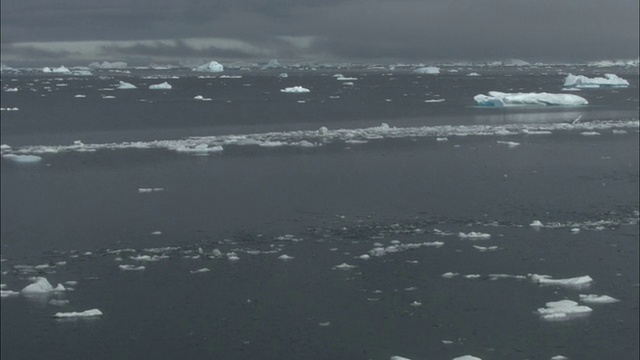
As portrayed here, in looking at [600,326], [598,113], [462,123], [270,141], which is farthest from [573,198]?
[598,113]

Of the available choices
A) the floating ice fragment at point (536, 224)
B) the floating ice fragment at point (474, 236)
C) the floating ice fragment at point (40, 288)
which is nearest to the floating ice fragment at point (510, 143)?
the floating ice fragment at point (536, 224)

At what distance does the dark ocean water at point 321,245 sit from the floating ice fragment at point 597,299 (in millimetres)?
103

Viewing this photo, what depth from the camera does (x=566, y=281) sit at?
984 cm

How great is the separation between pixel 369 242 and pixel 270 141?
12.1m

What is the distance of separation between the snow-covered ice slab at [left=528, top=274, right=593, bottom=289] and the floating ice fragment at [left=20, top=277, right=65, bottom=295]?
4950 millimetres

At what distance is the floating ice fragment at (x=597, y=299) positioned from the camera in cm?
909

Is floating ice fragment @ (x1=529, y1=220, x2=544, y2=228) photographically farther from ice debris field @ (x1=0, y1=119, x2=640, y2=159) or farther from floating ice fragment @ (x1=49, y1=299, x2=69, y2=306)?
ice debris field @ (x1=0, y1=119, x2=640, y2=159)

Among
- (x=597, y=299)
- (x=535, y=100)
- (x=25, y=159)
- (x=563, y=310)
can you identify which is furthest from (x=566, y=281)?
(x=535, y=100)

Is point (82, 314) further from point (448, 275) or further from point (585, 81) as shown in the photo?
point (585, 81)

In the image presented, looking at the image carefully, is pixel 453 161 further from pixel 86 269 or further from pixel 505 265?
pixel 86 269

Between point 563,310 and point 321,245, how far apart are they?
3487 millimetres

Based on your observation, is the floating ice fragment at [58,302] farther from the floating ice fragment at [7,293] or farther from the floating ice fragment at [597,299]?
the floating ice fragment at [597,299]

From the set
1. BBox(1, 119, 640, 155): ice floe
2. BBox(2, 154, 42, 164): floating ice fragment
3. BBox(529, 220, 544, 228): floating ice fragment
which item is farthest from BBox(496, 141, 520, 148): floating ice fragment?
BBox(2, 154, 42, 164): floating ice fragment

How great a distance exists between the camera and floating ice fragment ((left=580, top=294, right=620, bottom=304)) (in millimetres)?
9094
